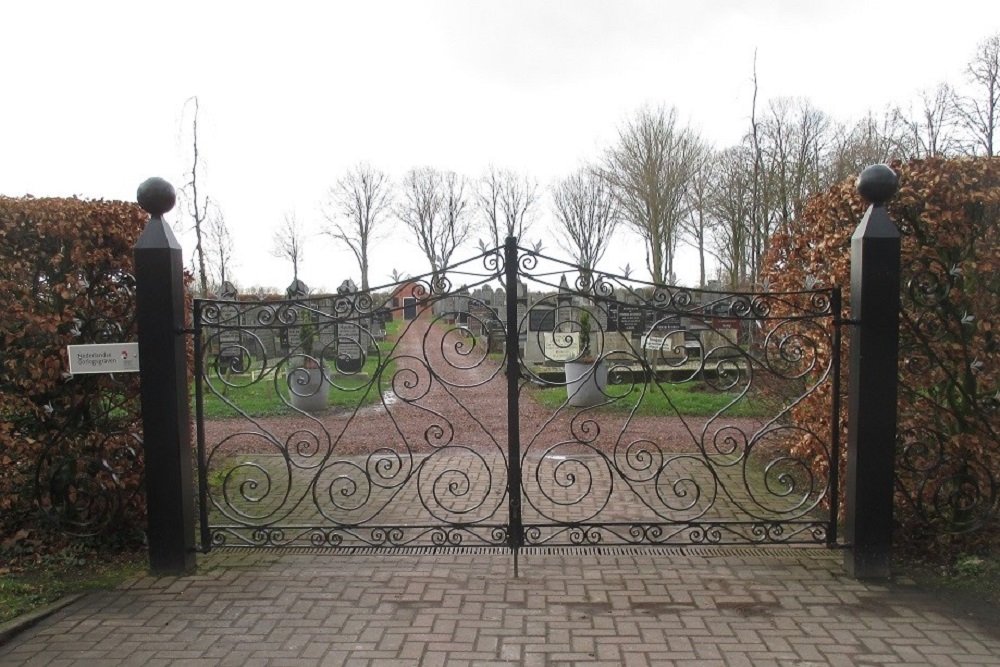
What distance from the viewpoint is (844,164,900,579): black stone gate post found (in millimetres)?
4008

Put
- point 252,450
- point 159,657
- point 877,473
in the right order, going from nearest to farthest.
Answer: point 159,657, point 877,473, point 252,450

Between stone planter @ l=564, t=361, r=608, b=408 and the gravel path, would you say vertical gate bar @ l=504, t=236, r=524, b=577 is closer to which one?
the gravel path

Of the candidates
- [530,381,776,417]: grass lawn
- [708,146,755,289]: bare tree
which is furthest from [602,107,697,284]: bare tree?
[530,381,776,417]: grass lawn

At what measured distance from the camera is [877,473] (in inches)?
160

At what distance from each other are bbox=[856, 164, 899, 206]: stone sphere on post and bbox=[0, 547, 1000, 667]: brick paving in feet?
7.71

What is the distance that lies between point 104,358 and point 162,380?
44cm

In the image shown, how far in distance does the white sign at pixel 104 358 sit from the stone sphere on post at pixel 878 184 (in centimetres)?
465

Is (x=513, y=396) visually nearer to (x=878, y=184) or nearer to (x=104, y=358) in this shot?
(x=878, y=184)

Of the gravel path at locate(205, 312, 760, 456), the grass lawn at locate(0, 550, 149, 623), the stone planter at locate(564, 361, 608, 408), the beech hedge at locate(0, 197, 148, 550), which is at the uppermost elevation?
the beech hedge at locate(0, 197, 148, 550)

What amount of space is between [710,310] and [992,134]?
2046 cm

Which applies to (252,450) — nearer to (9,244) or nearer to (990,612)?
(9,244)

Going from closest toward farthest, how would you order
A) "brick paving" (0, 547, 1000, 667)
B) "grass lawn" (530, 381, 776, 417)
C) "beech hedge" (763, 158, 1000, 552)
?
"brick paving" (0, 547, 1000, 667), "beech hedge" (763, 158, 1000, 552), "grass lawn" (530, 381, 776, 417)

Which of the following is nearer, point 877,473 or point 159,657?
point 159,657

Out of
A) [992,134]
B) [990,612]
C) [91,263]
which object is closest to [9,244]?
[91,263]
